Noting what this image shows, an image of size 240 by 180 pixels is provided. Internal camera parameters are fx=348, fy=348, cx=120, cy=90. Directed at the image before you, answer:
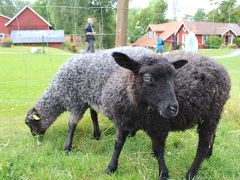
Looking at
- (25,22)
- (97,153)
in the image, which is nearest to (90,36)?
(25,22)

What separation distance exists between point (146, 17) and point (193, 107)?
771cm

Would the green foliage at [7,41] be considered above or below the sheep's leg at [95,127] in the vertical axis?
above

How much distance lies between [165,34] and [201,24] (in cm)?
134

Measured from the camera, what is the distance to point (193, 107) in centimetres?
402

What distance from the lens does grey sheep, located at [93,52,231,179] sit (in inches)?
157

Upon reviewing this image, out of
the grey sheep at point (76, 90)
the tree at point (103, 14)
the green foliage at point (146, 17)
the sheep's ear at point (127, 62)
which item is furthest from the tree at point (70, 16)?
the sheep's ear at point (127, 62)

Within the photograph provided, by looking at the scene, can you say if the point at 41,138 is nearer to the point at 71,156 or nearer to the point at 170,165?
the point at 71,156

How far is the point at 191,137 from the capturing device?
5527 millimetres

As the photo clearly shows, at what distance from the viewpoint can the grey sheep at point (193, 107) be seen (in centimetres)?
400

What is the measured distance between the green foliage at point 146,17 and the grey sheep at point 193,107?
15.0ft

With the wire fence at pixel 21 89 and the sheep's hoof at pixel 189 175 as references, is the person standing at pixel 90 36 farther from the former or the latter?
the sheep's hoof at pixel 189 175

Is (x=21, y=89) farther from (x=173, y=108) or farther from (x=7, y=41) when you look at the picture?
(x=173, y=108)

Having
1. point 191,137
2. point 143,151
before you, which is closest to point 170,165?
point 143,151

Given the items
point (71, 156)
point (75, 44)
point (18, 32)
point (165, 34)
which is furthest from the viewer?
point (165, 34)
